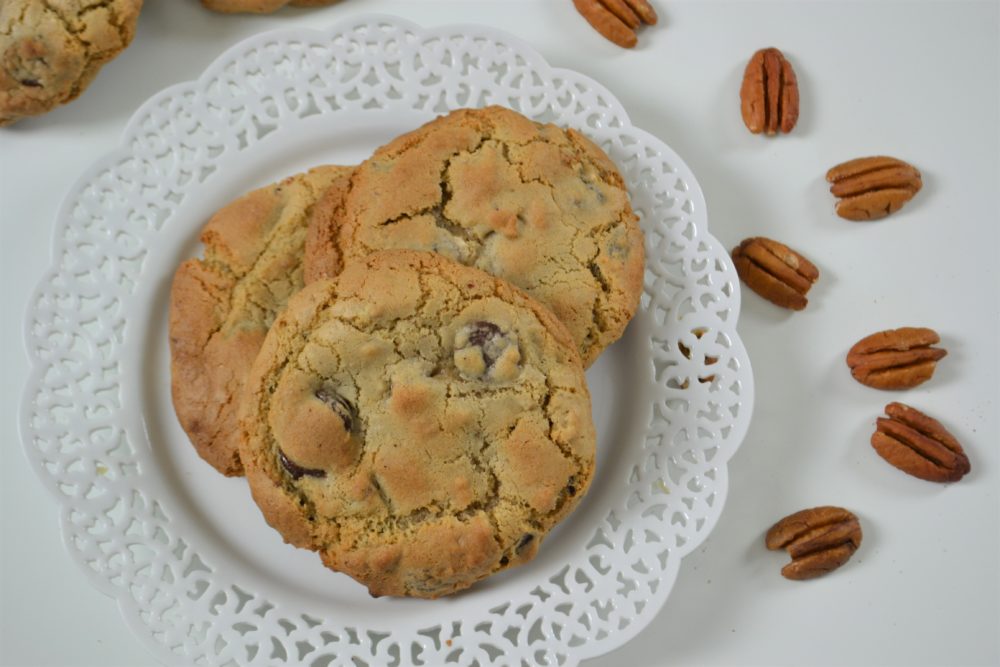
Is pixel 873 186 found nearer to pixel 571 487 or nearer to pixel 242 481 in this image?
pixel 571 487

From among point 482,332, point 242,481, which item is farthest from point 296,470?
point 482,332

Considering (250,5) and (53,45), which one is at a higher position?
(250,5)

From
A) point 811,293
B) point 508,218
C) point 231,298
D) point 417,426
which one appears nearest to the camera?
point 417,426

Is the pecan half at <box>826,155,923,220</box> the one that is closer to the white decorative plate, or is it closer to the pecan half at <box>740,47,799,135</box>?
the pecan half at <box>740,47,799,135</box>

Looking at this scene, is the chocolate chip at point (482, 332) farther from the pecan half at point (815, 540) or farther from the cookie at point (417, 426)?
the pecan half at point (815, 540)

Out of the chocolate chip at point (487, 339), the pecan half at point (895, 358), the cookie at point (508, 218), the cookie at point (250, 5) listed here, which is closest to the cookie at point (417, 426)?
the chocolate chip at point (487, 339)

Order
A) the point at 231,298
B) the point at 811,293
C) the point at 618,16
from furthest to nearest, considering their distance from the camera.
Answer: the point at 618,16, the point at 811,293, the point at 231,298

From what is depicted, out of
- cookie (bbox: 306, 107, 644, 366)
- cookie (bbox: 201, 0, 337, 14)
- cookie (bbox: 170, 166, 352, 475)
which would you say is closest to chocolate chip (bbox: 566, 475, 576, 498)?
cookie (bbox: 306, 107, 644, 366)
